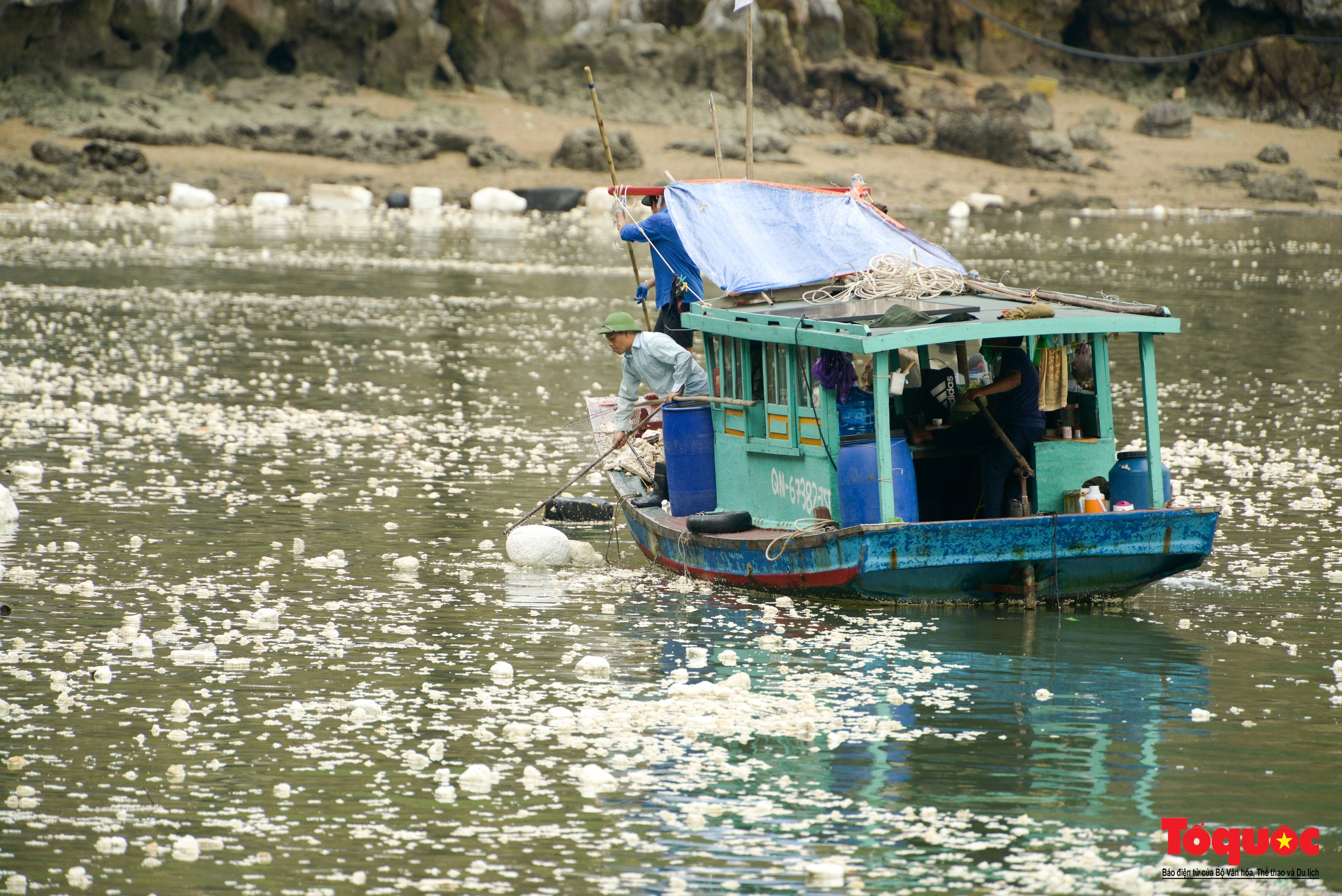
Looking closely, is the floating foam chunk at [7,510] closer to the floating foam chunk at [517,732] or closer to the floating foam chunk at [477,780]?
the floating foam chunk at [517,732]

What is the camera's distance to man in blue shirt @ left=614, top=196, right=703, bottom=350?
15039 mm

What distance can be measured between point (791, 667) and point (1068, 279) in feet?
84.4

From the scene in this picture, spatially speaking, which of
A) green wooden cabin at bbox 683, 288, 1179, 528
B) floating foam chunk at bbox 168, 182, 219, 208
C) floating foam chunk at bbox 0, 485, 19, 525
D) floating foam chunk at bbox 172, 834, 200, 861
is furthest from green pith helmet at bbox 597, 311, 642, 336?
floating foam chunk at bbox 168, 182, 219, 208

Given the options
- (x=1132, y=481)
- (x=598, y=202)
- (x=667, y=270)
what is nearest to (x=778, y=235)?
(x=667, y=270)

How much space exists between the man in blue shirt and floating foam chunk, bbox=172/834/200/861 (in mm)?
7916

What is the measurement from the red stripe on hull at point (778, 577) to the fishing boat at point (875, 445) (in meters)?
0.02

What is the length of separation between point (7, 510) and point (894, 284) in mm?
7896

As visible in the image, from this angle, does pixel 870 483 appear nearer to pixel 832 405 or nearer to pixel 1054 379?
pixel 832 405

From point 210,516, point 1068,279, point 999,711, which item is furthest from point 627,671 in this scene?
point 1068,279

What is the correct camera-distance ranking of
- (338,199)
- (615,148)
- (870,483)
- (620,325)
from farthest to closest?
(615,148), (338,199), (620,325), (870,483)

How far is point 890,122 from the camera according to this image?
62.8 meters

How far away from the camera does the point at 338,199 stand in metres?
50.6

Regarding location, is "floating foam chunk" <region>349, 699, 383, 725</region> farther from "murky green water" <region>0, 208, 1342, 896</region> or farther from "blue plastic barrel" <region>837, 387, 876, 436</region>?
"blue plastic barrel" <region>837, 387, 876, 436</region>

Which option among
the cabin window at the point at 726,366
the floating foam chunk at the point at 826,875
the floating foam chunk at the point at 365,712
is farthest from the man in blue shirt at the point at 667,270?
the floating foam chunk at the point at 826,875
